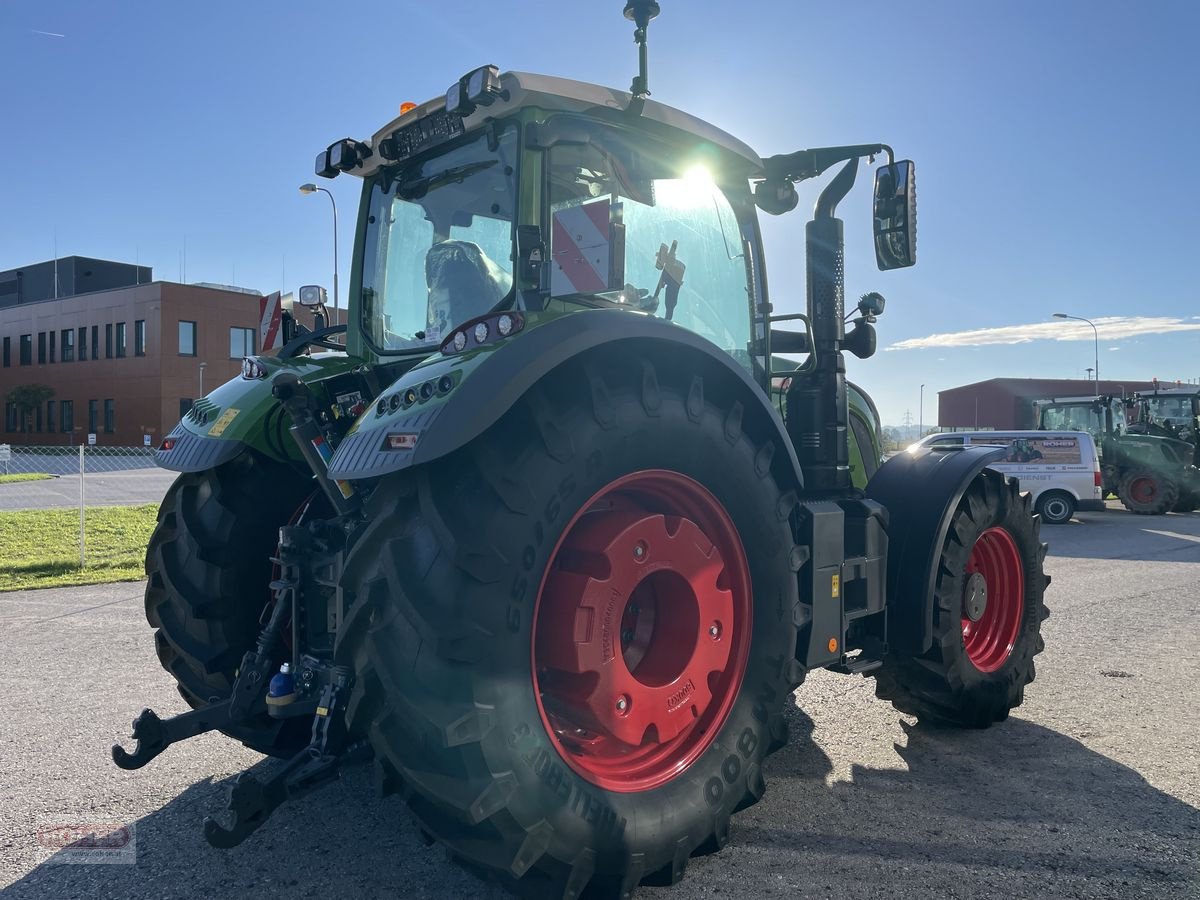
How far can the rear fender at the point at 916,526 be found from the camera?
377 centimetres

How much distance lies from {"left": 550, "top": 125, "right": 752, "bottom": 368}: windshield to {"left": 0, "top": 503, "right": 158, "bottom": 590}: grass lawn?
7.40 meters

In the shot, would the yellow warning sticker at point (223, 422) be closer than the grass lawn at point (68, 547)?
Yes

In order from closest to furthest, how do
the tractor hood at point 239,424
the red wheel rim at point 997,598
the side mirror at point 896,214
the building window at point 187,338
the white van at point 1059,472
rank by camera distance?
the tractor hood at point 239,424 < the side mirror at point 896,214 < the red wheel rim at point 997,598 < the white van at point 1059,472 < the building window at point 187,338

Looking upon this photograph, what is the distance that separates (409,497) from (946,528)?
2.59 metres

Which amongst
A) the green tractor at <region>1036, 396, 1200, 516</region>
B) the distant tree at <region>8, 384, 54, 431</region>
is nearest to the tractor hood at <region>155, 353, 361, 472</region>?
the green tractor at <region>1036, 396, 1200, 516</region>

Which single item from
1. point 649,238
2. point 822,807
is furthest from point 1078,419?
point 649,238

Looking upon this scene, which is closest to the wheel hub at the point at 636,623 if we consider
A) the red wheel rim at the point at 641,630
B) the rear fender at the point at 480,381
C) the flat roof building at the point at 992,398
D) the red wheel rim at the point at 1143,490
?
the red wheel rim at the point at 641,630

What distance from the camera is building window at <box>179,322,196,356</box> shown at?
47938mm

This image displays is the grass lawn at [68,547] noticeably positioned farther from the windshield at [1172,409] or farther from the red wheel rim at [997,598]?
the windshield at [1172,409]

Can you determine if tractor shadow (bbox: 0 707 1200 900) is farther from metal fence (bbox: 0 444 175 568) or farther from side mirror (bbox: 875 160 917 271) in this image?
metal fence (bbox: 0 444 175 568)

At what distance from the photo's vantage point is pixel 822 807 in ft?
10.9

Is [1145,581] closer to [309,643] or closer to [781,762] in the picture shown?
[781,762]

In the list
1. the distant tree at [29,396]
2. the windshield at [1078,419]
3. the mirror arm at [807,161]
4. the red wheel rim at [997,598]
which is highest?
the distant tree at [29,396]
